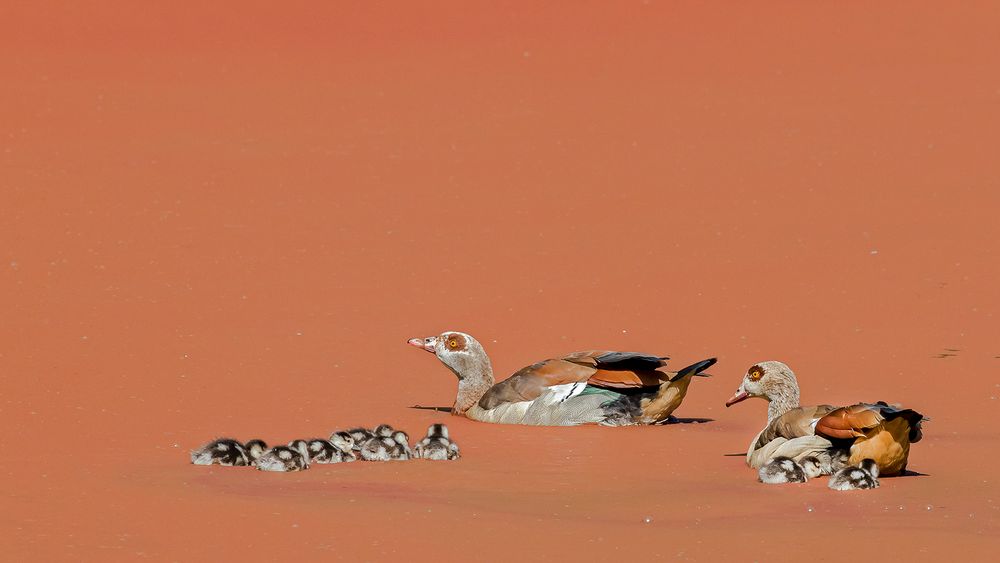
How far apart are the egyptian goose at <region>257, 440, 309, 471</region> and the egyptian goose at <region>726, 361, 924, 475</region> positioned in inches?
120

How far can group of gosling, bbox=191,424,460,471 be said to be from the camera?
12.4 m

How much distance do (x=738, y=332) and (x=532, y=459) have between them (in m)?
8.81

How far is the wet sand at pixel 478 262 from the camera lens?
11.0 metres

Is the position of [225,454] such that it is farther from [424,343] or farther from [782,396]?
[424,343]

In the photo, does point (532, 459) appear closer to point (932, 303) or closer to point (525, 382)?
point (525, 382)

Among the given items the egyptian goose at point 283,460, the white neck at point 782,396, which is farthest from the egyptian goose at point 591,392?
the egyptian goose at point 283,460

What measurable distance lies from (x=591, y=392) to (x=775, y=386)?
2178 millimetres

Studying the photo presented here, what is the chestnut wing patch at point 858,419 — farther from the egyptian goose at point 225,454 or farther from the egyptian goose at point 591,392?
the egyptian goose at point 225,454

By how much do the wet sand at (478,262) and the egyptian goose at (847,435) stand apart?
0.75 ft

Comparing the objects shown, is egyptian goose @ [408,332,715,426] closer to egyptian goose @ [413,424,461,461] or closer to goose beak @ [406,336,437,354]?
goose beak @ [406,336,437,354]

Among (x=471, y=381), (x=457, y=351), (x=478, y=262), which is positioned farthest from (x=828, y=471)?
(x=478, y=262)

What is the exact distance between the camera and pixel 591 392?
15.6 meters

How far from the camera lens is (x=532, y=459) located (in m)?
13.4

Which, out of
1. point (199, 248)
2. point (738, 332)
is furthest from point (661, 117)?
point (738, 332)
